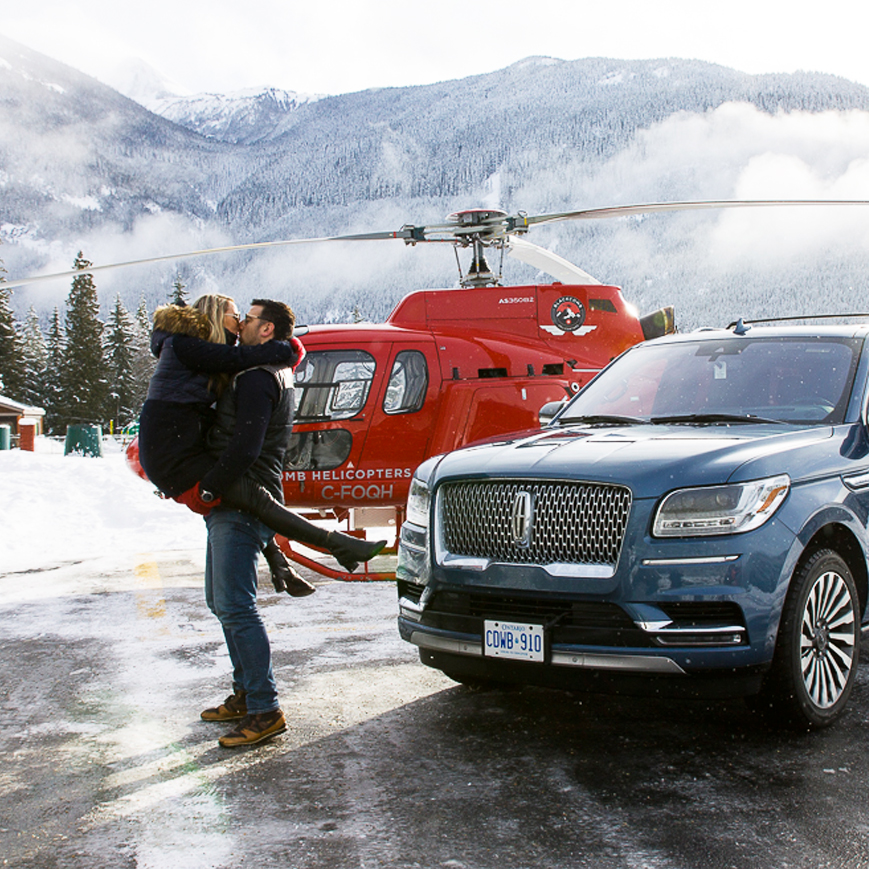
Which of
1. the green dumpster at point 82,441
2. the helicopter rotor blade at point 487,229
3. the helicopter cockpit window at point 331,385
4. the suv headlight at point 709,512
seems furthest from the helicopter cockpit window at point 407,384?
the green dumpster at point 82,441

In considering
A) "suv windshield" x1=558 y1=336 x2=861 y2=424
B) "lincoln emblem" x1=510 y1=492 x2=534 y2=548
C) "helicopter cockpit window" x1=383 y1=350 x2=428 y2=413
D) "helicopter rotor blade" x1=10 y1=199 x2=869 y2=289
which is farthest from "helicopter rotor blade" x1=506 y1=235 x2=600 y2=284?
"lincoln emblem" x1=510 y1=492 x2=534 y2=548

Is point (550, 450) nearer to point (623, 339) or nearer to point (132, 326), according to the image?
point (623, 339)

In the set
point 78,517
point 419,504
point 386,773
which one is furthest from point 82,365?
point 386,773

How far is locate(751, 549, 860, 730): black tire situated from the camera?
4.06 metres

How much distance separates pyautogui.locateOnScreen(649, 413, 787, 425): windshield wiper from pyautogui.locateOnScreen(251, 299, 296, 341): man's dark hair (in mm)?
1968

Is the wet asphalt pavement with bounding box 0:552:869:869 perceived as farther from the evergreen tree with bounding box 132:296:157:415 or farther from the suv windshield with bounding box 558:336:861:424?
the evergreen tree with bounding box 132:296:157:415

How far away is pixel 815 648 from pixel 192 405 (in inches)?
120

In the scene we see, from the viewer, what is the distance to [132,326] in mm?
88438

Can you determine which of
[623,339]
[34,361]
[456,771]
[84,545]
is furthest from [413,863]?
[34,361]

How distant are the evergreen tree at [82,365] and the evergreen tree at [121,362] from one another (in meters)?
6.35

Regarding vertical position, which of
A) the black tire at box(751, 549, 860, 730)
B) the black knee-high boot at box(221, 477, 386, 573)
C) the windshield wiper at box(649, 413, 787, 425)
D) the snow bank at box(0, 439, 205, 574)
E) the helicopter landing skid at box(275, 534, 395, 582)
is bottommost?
the snow bank at box(0, 439, 205, 574)

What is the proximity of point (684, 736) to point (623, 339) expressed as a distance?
266 inches

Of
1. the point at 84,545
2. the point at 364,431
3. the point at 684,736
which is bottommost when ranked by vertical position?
the point at 84,545

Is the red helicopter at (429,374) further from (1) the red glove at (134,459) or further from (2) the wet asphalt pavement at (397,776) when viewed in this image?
(2) the wet asphalt pavement at (397,776)
